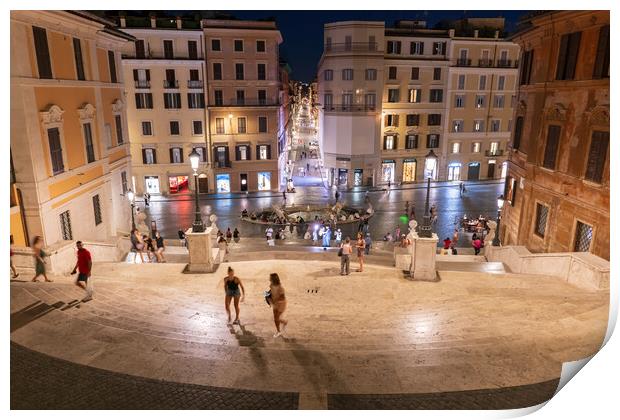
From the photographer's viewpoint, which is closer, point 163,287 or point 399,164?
point 163,287

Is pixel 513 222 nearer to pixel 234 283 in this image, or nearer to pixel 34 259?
pixel 234 283

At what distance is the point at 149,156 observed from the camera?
37344 millimetres

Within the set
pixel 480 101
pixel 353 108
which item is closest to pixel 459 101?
pixel 480 101

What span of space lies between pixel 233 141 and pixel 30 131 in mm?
25532

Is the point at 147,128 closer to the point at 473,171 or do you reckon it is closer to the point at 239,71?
the point at 239,71

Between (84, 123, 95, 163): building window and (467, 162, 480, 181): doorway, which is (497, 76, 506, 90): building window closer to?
(467, 162, 480, 181): doorway

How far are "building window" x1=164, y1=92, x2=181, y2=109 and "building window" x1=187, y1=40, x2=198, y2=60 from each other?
327cm

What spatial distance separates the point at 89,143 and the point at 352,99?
2640cm

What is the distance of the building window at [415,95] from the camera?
41562 millimetres

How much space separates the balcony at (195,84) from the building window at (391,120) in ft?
55.9

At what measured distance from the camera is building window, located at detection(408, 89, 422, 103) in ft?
136

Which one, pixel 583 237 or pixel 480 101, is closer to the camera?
pixel 583 237

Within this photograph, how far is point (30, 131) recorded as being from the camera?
512 inches
